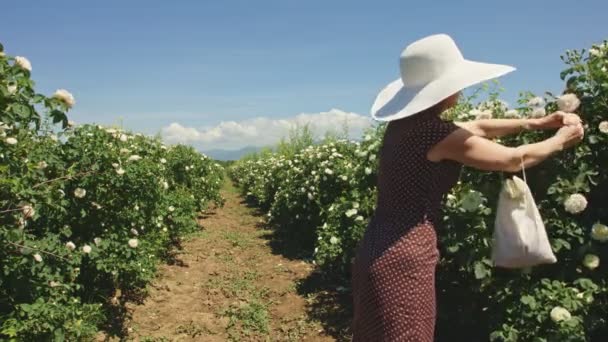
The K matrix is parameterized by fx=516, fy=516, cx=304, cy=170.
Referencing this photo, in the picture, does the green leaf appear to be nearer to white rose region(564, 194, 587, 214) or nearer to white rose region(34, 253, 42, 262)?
white rose region(564, 194, 587, 214)

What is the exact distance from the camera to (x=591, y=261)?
103 inches

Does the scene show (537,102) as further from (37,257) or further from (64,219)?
(64,219)

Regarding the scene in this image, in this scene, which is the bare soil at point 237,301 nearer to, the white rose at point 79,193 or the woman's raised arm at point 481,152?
the white rose at point 79,193

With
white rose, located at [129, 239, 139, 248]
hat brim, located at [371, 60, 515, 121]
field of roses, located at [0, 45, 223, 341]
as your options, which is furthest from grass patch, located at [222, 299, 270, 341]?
hat brim, located at [371, 60, 515, 121]

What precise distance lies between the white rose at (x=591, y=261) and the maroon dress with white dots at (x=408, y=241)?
1.06m

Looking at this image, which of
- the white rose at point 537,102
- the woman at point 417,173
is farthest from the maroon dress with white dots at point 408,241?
the white rose at point 537,102

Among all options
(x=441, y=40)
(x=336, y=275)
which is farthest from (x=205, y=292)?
(x=441, y=40)

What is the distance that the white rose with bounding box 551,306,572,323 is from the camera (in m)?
2.51

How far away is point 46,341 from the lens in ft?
10.8

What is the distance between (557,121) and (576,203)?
0.56 m

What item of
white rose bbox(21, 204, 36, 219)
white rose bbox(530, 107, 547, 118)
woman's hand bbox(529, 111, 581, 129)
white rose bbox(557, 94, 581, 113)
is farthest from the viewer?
white rose bbox(21, 204, 36, 219)

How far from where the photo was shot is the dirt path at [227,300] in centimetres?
457

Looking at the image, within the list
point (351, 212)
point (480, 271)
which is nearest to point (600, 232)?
point (480, 271)

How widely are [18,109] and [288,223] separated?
639 cm
